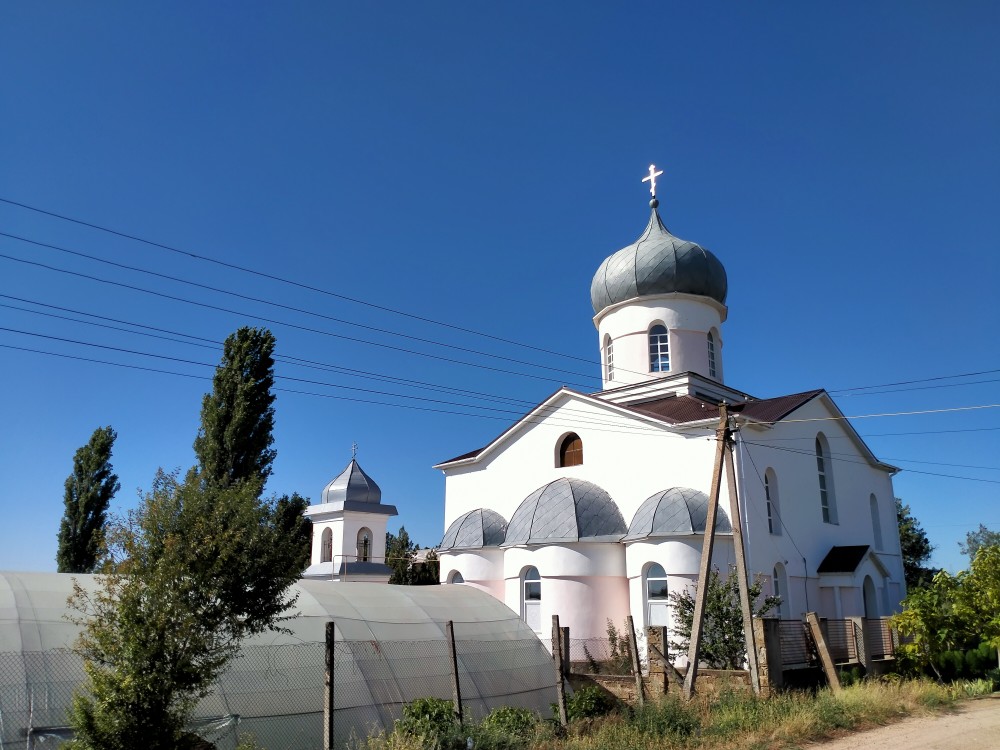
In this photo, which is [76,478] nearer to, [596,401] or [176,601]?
[596,401]

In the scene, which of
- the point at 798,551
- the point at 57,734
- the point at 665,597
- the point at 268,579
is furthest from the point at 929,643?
the point at 57,734

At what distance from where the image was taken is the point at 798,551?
23578mm

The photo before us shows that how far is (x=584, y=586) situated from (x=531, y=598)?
1.90 metres

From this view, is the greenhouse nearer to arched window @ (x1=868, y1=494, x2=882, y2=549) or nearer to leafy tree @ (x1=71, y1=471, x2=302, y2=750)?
leafy tree @ (x1=71, y1=471, x2=302, y2=750)

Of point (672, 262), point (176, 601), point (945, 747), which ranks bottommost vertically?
point (945, 747)

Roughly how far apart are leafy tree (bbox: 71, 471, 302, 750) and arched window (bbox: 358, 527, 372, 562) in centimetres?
2566

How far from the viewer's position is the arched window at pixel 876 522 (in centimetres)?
2873

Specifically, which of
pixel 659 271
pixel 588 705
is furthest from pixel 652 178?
pixel 588 705

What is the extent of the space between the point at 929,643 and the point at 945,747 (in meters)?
8.85

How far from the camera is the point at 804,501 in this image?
24516 mm

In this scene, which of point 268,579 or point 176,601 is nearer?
point 176,601

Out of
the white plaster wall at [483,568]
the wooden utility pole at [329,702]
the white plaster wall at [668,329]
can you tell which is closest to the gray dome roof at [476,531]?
the white plaster wall at [483,568]

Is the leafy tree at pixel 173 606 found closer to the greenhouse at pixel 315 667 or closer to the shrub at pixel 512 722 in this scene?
the greenhouse at pixel 315 667

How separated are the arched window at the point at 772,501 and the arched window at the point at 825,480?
334cm
